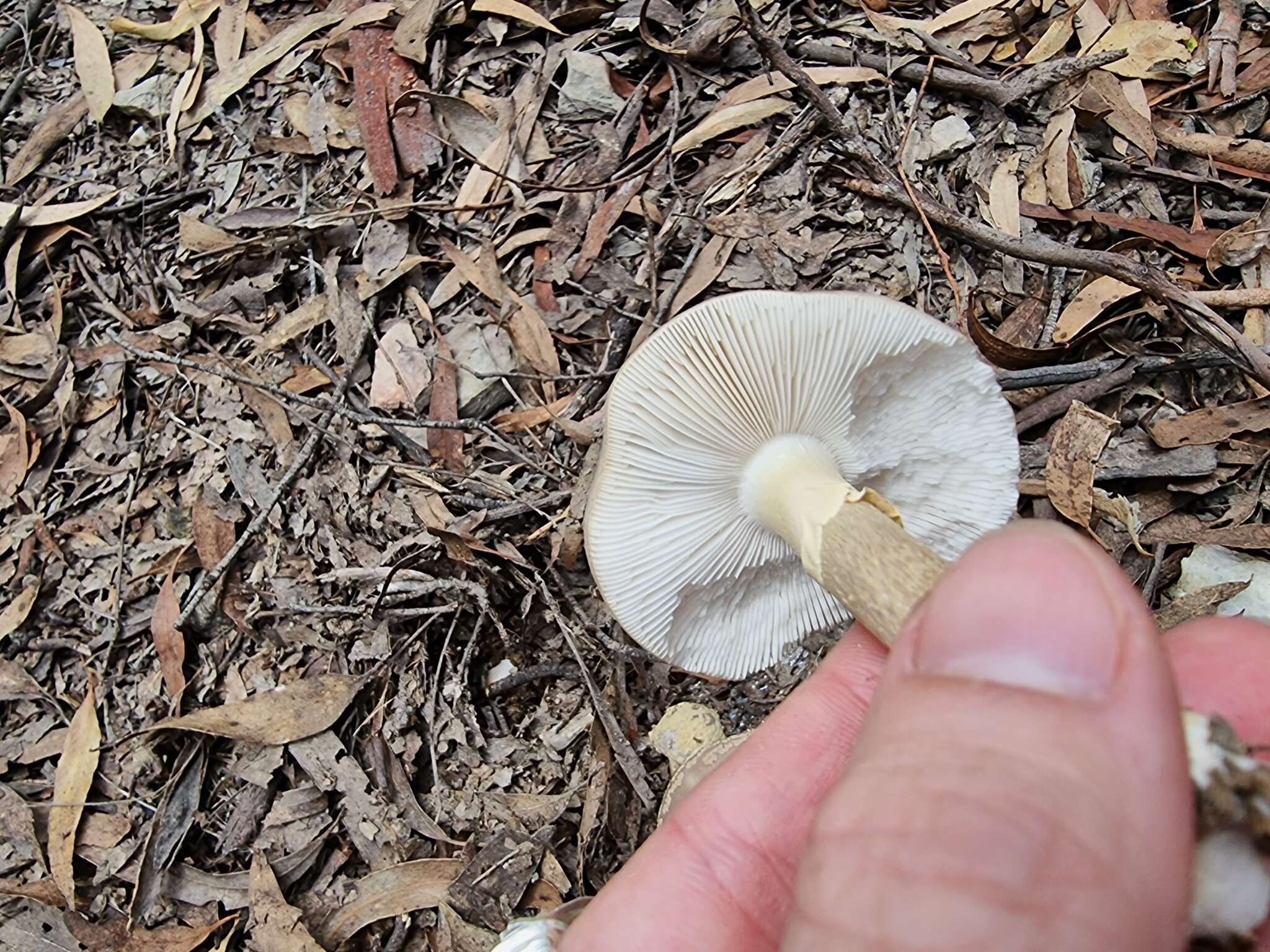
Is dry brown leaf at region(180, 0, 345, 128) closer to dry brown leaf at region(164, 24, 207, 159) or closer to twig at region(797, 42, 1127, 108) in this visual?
dry brown leaf at region(164, 24, 207, 159)

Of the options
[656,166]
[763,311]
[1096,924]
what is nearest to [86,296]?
[656,166]

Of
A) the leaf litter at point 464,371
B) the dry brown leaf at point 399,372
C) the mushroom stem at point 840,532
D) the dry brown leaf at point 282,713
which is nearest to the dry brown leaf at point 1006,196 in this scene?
the leaf litter at point 464,371

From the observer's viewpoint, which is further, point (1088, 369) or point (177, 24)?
point (177, 24)

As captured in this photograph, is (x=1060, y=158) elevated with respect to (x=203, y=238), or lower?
elevated

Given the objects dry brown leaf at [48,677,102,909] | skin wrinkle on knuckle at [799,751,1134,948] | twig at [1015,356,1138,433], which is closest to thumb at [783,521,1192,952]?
skin wrinkle on knuckle at [799,751,1134,948]

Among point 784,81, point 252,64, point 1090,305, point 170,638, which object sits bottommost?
point 170,638

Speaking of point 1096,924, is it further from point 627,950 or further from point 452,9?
point 452,9

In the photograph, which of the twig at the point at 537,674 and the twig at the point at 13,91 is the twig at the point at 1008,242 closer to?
the twig at the point at 537,674

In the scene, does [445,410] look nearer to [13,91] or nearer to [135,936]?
[135,936]

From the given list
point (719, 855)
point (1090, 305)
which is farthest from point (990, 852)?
point (1090, 305)
